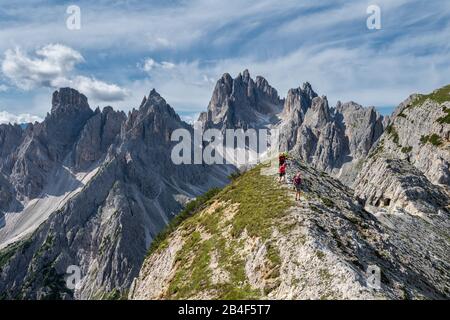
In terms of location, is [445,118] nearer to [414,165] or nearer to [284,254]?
[414,165]

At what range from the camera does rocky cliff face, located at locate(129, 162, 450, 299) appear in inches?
953

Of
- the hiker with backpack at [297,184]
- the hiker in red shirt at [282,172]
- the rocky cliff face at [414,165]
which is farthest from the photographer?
the rocky cliff face at [414,165]

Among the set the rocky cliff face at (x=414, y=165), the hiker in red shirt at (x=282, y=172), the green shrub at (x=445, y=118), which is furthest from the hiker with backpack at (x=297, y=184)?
the green shrub at (x=445, y=118)

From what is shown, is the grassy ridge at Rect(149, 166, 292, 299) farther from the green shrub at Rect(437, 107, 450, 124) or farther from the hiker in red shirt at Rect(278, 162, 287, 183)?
the green shrub at Rect(437, 107, 450, 124)

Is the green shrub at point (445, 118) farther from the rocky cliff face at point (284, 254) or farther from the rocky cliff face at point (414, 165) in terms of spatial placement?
the rocky cliff face at point (284, 254)

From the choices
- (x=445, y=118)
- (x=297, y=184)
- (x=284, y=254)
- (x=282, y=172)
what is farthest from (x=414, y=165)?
(x=284, y=254)

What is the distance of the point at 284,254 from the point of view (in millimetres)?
26594

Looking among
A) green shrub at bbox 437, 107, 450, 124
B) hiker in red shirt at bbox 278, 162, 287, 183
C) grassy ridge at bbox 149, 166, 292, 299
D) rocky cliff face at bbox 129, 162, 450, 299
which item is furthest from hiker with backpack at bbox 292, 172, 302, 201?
green shrub at bbox 437, 107, 450, 124

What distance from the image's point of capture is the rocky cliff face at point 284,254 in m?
24.2

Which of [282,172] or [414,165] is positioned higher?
[282,172]

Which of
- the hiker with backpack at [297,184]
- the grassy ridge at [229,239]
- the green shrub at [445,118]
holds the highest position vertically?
the green shrub at [445,118]

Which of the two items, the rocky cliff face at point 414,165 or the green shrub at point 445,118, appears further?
the green shrub at point 445,118
